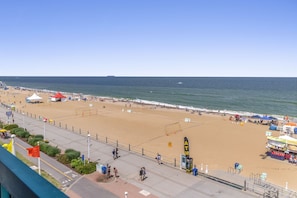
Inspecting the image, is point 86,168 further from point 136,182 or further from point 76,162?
point 136,182

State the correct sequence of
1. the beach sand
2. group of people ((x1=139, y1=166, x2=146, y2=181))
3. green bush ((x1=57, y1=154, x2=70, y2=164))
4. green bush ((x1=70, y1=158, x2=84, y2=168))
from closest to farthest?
1. group of people ((x1=139, y1=166, x2=146, y2=181))
2. green bush ((x1=70, y1=158, x2=84, y2=168))
3. green bush ((x1=57, y1=154, x2=70, y2=164))
4. the beach sand

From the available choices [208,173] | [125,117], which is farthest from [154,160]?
[125,117]

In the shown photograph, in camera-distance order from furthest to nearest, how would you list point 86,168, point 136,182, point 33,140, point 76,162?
point 33,140 < point 76,162 < point 86,168 < point 136,182

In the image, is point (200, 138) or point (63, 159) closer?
point (63, 159)

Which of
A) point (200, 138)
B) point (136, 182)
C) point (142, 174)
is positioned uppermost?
point (142, 174)

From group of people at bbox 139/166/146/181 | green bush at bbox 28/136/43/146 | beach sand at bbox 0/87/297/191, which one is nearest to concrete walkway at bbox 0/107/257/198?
group of people at bbox 139/166/146/181

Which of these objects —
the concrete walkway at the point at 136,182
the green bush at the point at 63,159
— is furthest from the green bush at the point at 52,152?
the green bush at the point at 63,159

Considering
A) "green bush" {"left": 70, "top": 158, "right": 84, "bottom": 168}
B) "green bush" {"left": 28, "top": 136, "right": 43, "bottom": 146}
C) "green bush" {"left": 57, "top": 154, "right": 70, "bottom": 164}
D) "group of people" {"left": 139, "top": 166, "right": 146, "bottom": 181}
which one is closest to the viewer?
"group of people" {"left": 139, "top": 166, "right": 146, "bottom": 181}

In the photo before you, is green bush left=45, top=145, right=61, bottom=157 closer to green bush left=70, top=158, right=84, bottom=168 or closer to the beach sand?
green bush left=70, top=158, right=84, bottom=168

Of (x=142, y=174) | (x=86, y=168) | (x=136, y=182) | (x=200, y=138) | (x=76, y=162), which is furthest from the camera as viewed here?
(x=200, y=138)

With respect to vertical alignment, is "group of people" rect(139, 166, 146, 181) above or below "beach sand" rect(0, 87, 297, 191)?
above

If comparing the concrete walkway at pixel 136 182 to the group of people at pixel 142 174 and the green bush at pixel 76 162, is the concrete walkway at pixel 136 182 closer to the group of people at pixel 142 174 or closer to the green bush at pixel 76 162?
the group of people at pixel 142 174

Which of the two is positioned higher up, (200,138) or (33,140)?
(33,140)

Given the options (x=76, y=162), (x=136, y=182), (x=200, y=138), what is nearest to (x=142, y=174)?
(x=136, y=182)
